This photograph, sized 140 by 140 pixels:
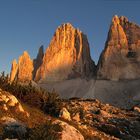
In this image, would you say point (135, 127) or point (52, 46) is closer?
point (135, 127)

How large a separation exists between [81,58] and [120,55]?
17174 mm

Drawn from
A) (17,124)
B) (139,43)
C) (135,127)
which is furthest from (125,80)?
(17,124)

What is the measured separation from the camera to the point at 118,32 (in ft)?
473

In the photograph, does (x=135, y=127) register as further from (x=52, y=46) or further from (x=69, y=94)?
(x=52, y=46)

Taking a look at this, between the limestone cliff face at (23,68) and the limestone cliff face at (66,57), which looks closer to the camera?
the limestone cliff face at (66,57)

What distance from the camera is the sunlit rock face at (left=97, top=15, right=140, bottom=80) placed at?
450ft

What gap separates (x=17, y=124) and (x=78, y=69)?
132 meters

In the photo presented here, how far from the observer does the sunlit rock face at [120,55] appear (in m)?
137

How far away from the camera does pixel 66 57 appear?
481ft

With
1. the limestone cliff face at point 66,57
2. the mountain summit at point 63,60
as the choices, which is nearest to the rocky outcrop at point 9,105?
the mountain summit at point 63,60

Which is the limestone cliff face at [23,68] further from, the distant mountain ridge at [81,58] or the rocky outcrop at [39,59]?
the rocky outcrop at [39,59]

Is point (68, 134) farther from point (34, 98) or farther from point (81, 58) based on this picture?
point (81, 58)

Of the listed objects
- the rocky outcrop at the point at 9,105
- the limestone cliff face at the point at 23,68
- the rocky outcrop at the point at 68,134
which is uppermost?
the limestone cliff face at the point at 23,68

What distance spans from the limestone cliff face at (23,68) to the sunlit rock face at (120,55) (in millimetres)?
31055
